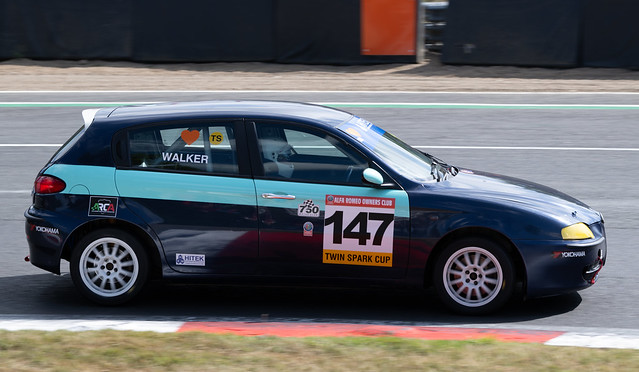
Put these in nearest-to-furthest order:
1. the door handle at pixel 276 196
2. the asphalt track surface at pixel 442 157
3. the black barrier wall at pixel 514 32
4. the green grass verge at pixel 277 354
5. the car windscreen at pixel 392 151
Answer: the green grass verge at pixel 277 354
the door handle at pixel 276 196
the asphalt track surface at pixel 442 157
the car windscreen at pixel 392 151
the black barrier wall at pixel 514 32

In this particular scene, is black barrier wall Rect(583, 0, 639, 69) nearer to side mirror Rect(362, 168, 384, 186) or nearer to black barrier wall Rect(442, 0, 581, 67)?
black barrier wall Rect(442, 0, 581, 67)

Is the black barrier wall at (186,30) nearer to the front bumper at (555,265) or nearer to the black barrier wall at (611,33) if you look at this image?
the black barrier wall at (611,33)

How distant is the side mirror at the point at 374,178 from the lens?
6.60 meters

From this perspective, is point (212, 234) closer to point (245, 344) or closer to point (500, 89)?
point (245, 344)

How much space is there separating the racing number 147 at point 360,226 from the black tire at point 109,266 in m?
1.44

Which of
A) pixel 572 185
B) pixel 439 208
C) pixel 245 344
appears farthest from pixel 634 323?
pixel 572 185

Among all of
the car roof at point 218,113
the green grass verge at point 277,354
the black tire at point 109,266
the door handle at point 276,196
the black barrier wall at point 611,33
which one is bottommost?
the green grass verge at point 277,354

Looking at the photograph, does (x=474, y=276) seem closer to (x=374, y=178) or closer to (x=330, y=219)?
(x=374, y=178)

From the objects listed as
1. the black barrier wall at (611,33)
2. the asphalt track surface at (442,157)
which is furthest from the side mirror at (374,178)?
the black barrier wall at (611,33)

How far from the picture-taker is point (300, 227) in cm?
664

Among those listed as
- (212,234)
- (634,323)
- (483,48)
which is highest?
(483,48)

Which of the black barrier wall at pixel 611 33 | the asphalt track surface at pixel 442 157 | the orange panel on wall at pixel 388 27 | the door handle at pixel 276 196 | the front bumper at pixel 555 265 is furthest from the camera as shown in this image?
the orange panel on wall at pixel 388 27

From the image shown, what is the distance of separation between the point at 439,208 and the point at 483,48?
15537 mm

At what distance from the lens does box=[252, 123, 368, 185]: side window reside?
22.1ft
